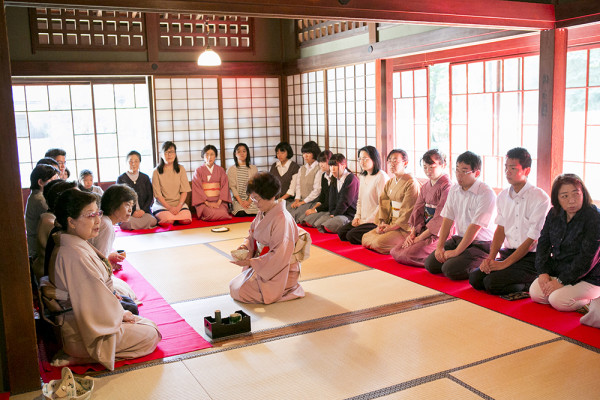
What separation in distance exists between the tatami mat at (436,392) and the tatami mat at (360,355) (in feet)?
0.39

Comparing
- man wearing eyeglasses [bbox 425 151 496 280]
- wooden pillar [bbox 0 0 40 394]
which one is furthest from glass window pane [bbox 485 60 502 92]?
wooden pillar [bbox 0 0 40 394]

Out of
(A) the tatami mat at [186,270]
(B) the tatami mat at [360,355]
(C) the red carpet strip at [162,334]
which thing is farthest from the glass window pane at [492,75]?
(C) the red carpet strip at [162,334]

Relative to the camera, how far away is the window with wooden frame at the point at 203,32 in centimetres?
907

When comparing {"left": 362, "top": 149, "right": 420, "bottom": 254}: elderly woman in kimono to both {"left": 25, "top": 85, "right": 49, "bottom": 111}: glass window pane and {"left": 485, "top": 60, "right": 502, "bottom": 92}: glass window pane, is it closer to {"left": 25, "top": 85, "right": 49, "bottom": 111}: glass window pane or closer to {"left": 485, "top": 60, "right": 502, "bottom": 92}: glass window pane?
{"left": 485, "top": 60, "right": 502, "bottom": 92}: glass window pane

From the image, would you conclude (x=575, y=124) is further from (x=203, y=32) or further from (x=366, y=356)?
(x=203, y=32)

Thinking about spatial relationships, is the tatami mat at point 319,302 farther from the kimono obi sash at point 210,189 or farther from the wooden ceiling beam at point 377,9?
the kimono obi sash at point 210,189

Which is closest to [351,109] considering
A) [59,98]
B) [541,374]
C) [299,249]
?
[299,249]

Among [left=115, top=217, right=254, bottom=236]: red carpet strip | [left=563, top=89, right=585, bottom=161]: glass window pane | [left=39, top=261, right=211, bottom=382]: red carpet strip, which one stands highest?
[left=563, top=89, right=585, bottom=161]: glass window pane

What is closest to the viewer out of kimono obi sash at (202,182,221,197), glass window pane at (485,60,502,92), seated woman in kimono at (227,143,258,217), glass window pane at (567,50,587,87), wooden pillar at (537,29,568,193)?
wooden pillar at (537,29,568,193)

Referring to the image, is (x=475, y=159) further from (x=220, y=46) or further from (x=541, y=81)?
(x=220, y=46)

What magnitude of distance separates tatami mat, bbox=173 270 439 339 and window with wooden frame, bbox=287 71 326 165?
14.3 feet

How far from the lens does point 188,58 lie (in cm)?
928

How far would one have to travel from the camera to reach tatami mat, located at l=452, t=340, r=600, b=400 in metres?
3.02

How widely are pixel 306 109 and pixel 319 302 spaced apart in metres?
5.46
